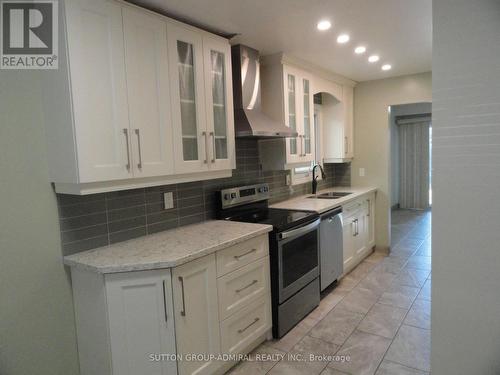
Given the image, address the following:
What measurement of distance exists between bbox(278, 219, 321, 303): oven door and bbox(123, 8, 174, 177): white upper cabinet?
43.3 inches

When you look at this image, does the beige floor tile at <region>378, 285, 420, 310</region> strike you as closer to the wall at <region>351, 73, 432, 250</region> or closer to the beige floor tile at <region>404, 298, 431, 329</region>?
the beige floor tile at <region>404, 298, 431, 329</region>

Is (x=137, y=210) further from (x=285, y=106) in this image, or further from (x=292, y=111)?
(x=292, y=111)

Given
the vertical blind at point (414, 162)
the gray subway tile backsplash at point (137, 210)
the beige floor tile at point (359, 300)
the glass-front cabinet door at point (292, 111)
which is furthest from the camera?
the vertical blind at point (414, 162)

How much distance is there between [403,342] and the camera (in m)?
2.50

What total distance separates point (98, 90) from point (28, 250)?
939 mm

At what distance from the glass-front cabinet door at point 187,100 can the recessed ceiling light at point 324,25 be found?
90 cm

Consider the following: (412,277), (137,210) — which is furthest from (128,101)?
(412,277)

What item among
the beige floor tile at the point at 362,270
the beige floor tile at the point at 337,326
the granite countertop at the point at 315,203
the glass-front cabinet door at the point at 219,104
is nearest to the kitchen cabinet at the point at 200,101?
the glass-front cabinet door at the point at 219,104

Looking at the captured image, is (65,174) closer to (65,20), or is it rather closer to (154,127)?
(154,127)

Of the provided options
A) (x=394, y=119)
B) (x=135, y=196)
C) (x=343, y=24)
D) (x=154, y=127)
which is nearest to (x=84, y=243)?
(x=135, y=196)

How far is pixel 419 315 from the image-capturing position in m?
2.89

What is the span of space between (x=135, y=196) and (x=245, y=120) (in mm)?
1087

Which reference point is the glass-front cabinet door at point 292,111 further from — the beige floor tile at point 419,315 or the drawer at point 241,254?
the beige floor tile at point 419,315

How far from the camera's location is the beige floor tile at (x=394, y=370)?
2152 millimetres
